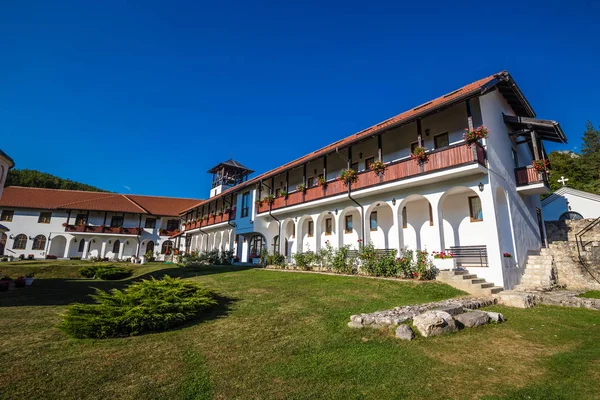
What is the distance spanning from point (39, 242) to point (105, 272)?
2708 cm

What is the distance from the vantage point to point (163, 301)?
734cm

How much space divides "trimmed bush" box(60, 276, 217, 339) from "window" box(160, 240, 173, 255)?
37917mm

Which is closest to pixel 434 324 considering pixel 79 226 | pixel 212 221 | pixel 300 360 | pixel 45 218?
pixel 300 360

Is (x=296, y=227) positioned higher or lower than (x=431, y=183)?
lower

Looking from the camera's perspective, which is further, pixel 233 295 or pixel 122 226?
pixel 122 226

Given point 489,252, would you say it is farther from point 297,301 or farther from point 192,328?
point 192,328

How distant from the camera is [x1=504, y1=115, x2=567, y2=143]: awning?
14.6 meters

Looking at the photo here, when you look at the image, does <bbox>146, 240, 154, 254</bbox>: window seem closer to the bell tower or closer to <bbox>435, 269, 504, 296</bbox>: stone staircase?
the bell tower

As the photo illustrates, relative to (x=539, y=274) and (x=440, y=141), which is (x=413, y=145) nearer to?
(x=440, y=141)

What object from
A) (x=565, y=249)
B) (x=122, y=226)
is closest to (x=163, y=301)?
(x=565, y=249)

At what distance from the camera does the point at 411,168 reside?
13.8 m

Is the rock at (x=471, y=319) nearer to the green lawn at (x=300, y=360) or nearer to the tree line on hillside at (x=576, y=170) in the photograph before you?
the green lawn at (x=300, y=360)

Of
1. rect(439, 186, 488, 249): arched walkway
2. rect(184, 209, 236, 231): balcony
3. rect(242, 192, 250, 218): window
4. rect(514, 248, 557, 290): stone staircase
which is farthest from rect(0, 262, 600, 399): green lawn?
rect(184, 209, 236, 231): balcony

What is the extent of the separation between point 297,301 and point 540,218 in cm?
1743
